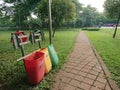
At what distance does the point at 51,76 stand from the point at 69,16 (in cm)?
1034

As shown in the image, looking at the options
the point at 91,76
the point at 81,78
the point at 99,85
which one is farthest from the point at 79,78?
the point at 99,85

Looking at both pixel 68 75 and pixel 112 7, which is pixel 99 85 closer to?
pixel 68 75

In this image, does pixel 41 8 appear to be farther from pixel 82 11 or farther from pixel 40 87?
pixel 82 11

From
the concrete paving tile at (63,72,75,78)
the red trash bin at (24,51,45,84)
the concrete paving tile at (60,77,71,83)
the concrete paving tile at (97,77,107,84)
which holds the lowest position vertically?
the concrete paving tile at (97,77,107,84)

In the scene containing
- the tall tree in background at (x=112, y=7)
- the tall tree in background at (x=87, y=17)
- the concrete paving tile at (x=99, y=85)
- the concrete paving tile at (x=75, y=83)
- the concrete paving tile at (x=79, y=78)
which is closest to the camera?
the concrete paving tile at (x=99, y=85)

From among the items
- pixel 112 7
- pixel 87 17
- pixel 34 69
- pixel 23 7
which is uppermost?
pixel 23 7

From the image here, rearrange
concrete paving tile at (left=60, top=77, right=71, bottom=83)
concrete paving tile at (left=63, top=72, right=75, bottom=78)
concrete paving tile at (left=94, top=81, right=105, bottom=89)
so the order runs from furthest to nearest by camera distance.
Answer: concrete paving tile at (left=63, top=72, right=75, bottom=78) → concrete paving tile at (left=60, top=77, right=71, bottom=83) → concrete paving tile at (left=94, top=81, right=105, bottom=89)

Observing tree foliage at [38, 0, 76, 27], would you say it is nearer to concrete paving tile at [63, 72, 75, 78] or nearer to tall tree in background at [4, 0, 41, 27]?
concrete paving tile at [63, 72, 75, 78]

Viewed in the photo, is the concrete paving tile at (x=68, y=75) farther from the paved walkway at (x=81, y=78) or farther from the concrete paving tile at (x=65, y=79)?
the concrete paving tile at (x=65, y=79)

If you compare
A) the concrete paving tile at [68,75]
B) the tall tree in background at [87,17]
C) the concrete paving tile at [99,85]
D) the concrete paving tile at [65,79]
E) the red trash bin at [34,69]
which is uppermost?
the tall tree in background at [87,17]

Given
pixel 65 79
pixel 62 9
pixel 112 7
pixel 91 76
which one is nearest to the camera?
pixel 65 79

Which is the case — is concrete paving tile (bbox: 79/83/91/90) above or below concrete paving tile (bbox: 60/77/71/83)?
below

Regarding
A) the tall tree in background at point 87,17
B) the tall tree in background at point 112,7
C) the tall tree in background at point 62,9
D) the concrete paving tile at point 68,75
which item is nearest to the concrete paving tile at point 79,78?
the concrete paving tile at point 68,75

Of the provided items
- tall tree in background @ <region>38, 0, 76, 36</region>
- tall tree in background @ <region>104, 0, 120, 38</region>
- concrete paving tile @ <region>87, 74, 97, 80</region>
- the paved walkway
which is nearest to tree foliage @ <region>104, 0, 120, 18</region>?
tall tree in background @ <region>104, 0, 120, 38</region>
